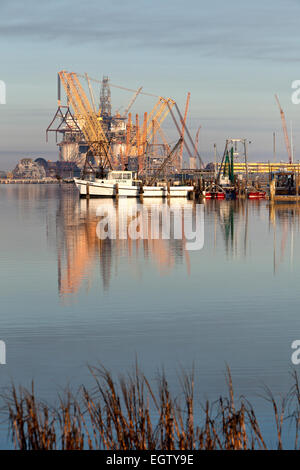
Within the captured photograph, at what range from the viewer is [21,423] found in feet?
22.8

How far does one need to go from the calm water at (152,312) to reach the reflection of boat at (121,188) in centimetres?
6069

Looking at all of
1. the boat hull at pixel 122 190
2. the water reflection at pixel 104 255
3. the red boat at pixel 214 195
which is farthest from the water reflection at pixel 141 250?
the red boat at pixel 214 195

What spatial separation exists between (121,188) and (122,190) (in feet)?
0.89

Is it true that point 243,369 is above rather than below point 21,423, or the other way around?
below

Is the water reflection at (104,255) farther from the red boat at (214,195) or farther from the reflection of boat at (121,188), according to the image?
the red boat at (214,195)

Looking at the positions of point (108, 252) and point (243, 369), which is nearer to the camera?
point (243, 369)

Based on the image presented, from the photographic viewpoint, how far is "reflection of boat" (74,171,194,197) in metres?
91.6

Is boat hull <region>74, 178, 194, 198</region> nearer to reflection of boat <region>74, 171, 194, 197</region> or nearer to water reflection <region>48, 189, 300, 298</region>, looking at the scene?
reflection of boat <region>74, 171, 194, 197</region>

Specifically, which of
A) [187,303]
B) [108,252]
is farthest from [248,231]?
[187,303]

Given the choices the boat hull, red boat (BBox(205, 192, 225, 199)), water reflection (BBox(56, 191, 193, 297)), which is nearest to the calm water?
water reflection (BBox(56, 191, 193, 297))
